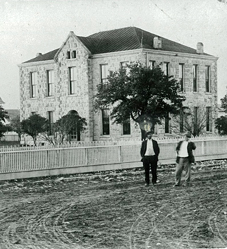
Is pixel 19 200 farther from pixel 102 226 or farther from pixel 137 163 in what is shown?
pixel 137 163

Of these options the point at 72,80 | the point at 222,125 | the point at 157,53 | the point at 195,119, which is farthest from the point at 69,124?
the point at 222,125

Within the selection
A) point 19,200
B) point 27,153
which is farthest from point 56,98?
point 19,200

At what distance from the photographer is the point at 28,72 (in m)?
45.5

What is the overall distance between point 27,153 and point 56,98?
80.0 feet

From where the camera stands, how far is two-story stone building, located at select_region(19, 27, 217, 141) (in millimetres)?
40312

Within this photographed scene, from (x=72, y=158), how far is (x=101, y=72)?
836 inches

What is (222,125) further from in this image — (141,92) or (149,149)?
(149,149)

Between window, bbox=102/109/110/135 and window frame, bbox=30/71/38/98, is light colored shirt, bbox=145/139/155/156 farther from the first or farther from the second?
window frame, bbox=30/71/38/98

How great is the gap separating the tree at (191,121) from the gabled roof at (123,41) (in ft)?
16.9

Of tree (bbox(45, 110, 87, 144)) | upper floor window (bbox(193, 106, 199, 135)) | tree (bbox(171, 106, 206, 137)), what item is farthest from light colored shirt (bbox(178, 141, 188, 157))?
tree (bbox(45, 110, 87, 144))

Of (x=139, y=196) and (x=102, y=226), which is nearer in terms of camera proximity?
(x=102, y=226)

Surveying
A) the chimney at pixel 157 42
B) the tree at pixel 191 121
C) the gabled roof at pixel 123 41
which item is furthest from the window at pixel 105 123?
the chimney at pixel 157 42

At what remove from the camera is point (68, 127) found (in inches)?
1523

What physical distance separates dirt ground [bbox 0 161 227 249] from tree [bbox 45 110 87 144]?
19.8 meters
